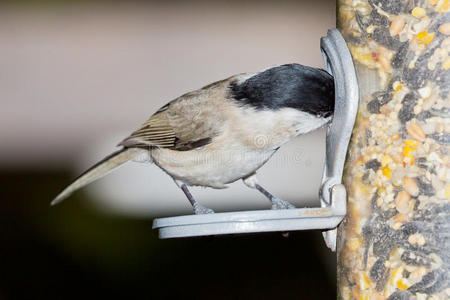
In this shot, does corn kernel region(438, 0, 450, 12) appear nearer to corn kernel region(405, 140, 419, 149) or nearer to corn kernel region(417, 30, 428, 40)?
corn kernel region(417, 30, 428, 40)

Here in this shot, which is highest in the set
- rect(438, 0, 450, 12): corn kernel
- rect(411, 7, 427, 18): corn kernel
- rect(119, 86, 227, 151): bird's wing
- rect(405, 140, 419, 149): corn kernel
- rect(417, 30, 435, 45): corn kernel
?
rect(438, 0, 450, 12): corn kernel

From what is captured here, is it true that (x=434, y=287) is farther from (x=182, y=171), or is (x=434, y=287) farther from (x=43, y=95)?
(x=43, y=95)

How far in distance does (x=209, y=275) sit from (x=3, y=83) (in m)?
A: 2.36

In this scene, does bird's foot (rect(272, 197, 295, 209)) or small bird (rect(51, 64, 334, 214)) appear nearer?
small bird (rect(51, 64, 334, 214))

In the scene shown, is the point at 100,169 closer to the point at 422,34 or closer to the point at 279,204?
the point at 279,204

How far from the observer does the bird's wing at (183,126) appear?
3.33m

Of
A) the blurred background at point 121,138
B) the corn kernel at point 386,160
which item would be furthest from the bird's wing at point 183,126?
the blurred background at point 121,138

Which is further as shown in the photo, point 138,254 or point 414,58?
point 138,254

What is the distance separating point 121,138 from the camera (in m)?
5.64

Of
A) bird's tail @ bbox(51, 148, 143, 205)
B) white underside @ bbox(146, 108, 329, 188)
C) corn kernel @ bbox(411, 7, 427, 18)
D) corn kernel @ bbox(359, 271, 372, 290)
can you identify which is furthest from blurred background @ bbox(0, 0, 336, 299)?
corn kernel @ bbox(411, 7, 427, 18)

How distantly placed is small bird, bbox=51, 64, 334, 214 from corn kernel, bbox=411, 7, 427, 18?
427 mm

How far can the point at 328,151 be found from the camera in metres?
2.77

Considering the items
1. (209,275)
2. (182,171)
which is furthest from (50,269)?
(182,171)

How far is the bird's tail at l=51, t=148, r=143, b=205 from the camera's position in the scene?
3.55 metres
